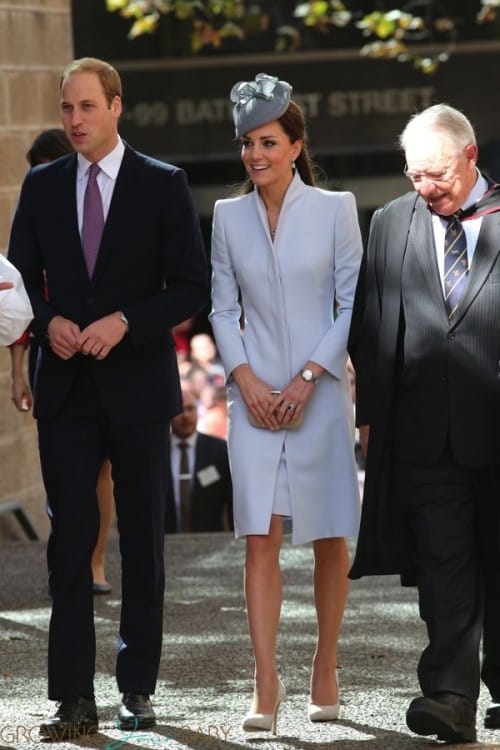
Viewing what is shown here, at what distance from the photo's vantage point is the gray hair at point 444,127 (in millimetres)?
5914

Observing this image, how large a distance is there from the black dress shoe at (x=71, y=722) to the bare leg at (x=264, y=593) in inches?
23.1

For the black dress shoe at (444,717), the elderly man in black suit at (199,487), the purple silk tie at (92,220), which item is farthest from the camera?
the elderly man in black suit at (199,487)

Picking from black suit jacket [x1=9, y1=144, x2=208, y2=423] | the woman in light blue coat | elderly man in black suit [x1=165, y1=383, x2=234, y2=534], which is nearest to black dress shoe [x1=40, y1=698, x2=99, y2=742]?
the woman in light blue coat

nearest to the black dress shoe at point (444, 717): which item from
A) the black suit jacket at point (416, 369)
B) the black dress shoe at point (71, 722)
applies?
the black suit jacket at point (416, 369)

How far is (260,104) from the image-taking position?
20.6ft

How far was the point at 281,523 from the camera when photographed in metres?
6.39

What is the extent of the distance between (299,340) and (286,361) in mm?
88

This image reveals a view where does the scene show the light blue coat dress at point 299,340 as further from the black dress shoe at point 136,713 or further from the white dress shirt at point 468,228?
the black dress shoe at point 136,713

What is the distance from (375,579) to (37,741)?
400cm

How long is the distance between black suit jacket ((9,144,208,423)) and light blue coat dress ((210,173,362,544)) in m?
0.20

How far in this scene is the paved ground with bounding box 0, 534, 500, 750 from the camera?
6098 millimetres

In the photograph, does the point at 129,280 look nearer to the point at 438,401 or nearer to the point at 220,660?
the point at 438,401

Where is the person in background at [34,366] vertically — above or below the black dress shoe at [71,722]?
above

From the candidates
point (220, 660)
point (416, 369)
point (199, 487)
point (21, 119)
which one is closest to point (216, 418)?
point (199, 487)
